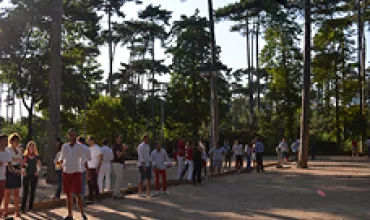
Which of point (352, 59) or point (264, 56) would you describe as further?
point (264, 56)

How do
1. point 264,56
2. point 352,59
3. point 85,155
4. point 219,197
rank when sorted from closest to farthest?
point 85,155 → point 219,197 → point 352,59 → point 264,56

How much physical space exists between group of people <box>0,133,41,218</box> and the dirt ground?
549 mm

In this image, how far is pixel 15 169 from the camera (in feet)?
30.3

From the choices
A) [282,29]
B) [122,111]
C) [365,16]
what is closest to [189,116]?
[122,111]

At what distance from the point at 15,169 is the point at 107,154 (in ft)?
10.7

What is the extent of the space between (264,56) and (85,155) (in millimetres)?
41748

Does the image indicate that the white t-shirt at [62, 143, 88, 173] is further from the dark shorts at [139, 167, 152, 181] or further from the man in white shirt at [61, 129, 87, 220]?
the dark shorts at [139, 167, 152, 181]

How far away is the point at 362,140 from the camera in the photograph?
41.6 metres

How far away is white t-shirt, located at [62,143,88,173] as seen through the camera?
28.4 ft

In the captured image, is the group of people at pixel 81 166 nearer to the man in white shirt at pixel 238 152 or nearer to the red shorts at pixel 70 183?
the red shorts at pixel 70 183

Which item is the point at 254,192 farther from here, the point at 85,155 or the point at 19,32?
the point at 19,32

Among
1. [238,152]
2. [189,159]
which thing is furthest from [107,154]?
[238,152]

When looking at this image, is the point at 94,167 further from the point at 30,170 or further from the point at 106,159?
the point at 30,170

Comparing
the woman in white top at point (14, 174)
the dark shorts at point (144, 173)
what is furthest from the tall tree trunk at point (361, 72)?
the woman in white top at point (14, 174)
